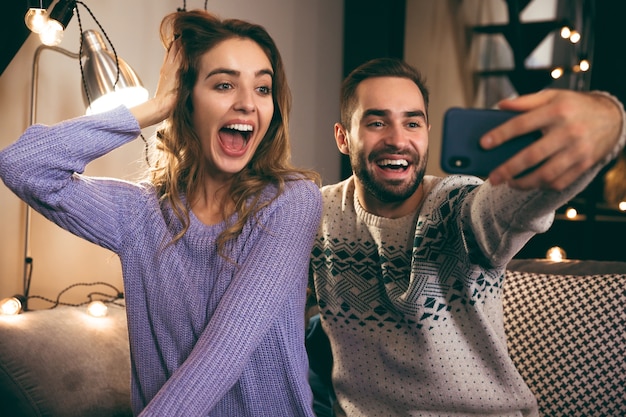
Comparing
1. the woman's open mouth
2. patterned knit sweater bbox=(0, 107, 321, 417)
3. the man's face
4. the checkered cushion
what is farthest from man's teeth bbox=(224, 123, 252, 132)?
the checkered cushion

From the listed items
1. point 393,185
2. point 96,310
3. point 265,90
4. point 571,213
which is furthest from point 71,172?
point 571,213

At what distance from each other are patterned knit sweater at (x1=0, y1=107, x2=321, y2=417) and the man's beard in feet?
0.75

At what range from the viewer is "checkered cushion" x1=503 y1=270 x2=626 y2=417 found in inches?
61.6

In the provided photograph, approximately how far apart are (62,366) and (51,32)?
31.5 inches

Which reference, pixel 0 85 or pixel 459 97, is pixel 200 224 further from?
pixel 459 97

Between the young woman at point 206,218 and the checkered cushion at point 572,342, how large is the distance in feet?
2.28

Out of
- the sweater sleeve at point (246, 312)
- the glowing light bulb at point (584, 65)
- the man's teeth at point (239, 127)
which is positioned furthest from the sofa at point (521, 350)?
the glowing light bulb at point (584, 65)

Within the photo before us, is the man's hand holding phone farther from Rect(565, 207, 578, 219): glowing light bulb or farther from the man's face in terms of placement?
Rect(565, 207, 578, 219): glowing light bulb

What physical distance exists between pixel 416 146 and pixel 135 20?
125 centimetres

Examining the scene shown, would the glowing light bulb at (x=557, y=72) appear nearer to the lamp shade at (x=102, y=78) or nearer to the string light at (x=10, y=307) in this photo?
the lamp shade at (x=102, y=78)

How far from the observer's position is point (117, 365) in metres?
1.52

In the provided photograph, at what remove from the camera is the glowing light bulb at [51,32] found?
1506mm

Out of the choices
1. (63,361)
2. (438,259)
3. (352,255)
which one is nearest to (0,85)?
(63,361)

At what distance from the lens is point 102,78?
1.68 metres
